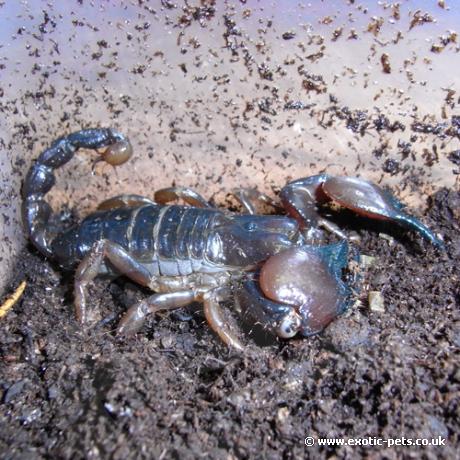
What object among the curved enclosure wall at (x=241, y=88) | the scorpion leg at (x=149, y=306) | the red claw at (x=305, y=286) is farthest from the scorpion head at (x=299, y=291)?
the curved enclosure wall at (x=241, y=88)

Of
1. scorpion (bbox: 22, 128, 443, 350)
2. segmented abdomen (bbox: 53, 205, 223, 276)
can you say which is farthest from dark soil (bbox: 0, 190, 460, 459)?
segmented abdomen (bbox: 53, 205, 223, 276)

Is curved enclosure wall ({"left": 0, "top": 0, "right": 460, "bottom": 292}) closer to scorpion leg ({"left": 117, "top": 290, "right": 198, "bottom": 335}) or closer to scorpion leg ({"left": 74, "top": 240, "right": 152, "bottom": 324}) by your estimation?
scorpion leg ({"left": 74, "top": 240, "right": 152, "bottom": 324})

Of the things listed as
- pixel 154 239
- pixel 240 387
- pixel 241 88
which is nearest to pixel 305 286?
pixel 240 387

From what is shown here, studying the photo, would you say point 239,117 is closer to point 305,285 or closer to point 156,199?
point 156,199

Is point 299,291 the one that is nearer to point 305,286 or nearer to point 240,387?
point 305,286

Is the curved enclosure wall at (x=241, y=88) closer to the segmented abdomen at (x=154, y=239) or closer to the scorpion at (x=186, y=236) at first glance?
the scorpion at (x=186, y=236)

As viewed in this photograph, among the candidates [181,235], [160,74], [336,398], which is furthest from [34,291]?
[336,398]
